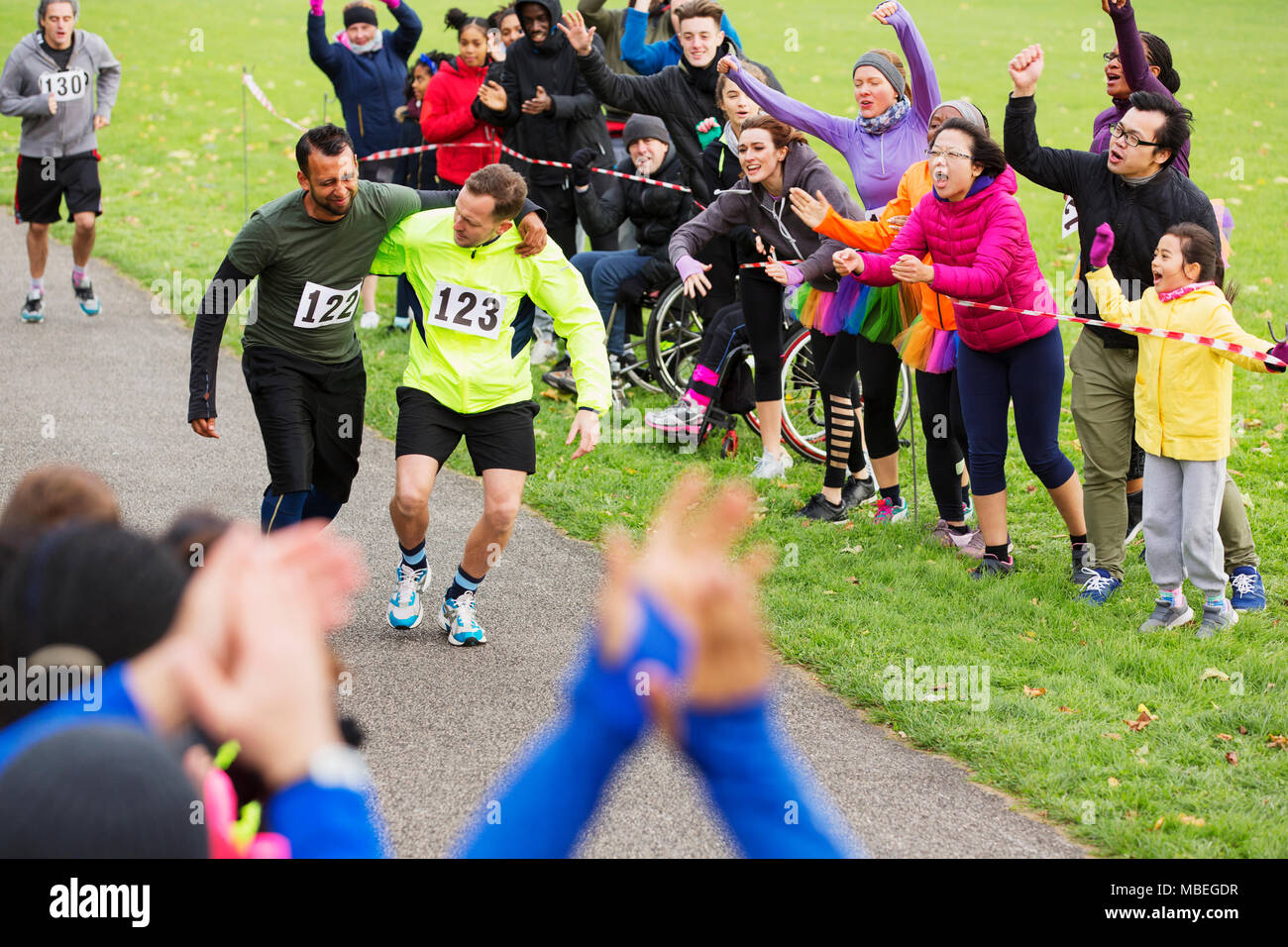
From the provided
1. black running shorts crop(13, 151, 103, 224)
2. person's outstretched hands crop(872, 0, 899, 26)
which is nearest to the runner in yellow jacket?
person's outstretched hands crop(872, 0, 899, 26)

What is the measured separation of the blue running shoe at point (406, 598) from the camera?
18.3ft

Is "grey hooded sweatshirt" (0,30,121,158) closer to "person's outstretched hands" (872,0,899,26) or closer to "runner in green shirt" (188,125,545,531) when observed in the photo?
"runner in green shirt" (188,125,545,531)

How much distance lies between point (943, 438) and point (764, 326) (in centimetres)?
138

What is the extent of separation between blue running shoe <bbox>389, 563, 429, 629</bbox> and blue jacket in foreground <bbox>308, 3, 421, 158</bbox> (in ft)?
21.0

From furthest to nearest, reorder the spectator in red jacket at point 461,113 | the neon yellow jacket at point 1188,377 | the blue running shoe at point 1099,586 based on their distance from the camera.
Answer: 1. the spectator in red jacket at point 461,113
2. the blue running shoe at point 1099,586
3. the neon yellow jacket at point 1188,377

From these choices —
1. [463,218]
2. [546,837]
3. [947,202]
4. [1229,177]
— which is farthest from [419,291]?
[1229,177]

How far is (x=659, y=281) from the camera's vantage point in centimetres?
885

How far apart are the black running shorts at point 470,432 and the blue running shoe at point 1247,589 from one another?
3275 mm

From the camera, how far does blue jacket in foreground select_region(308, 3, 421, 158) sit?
10945 mm

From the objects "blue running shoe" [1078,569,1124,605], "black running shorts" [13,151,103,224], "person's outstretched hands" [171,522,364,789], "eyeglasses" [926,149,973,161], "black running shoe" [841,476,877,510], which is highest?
"person's outstretched hands" [171,522,364,789]

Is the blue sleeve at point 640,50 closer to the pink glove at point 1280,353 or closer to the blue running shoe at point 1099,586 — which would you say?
the blue running shoe at point 1099,586

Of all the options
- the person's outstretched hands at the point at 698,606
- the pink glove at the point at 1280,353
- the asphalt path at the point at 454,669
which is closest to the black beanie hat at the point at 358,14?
the asphalt path at the point at 454,669

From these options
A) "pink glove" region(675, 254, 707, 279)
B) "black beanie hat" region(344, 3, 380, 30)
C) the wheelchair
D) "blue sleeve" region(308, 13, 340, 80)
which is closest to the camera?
"pink glove" region(675, 254, 707, 279)

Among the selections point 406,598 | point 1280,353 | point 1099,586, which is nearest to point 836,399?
point 1099,586
